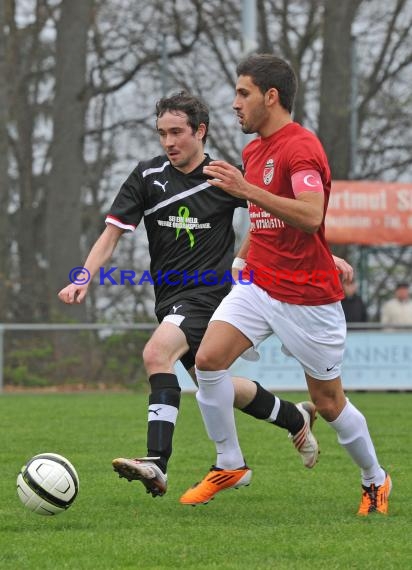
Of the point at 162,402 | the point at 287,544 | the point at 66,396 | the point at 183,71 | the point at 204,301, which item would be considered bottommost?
the point at 66,396

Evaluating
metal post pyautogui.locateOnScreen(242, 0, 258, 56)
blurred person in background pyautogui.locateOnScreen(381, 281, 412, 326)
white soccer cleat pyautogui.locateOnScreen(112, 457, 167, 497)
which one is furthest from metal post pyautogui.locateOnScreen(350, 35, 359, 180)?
white soccer cleat pyautogui.locateOnScreen(112, 457, 167, 497)

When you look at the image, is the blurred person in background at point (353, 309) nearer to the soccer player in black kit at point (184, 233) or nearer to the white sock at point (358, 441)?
the soccer player in black kit at point (184, 233)

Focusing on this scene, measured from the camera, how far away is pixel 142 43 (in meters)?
25.4

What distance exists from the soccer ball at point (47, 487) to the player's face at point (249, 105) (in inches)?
72.6

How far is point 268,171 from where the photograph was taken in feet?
19.5

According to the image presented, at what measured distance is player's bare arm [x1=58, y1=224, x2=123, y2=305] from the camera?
6137 millimetres

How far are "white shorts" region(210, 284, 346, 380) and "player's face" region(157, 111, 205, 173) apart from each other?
99cm

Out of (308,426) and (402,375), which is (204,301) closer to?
(308,426)

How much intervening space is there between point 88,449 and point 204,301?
3231mm

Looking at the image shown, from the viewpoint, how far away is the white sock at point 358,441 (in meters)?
6.09

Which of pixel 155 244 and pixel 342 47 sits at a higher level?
pixel 342 47

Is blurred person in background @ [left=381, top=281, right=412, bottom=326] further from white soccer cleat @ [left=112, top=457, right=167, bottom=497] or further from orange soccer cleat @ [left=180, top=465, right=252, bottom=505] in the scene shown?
white soccer cleat @ [left=112, top=457, right=167, bottom=497]

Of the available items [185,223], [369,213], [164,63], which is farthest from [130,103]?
[185,223]

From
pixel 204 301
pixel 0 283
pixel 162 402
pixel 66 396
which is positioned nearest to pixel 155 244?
pixel 204 301
